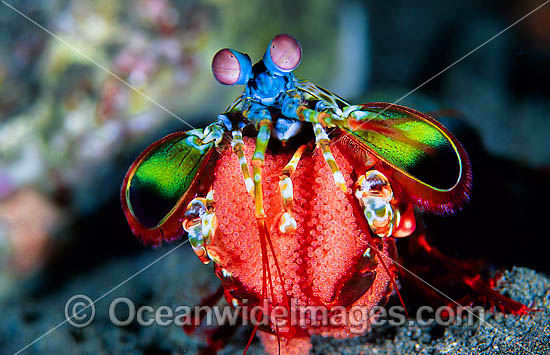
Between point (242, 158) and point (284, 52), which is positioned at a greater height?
point (284, 52)

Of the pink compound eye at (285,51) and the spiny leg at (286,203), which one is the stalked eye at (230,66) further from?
the spiny leg at (286,203)

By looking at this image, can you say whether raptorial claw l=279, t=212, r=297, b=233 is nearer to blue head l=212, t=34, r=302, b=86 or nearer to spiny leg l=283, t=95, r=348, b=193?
spiny leg l=283, t=95, r=348, b=193

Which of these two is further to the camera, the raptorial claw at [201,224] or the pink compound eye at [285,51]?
the raptorial claw at [201,224]

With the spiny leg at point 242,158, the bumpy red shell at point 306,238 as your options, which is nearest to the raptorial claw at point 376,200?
the bumpy red shell at point 306,238

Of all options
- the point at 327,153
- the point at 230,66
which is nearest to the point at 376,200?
the point at 327,153

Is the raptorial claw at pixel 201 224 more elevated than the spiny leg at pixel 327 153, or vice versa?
the spiny leg at pixel 327 153

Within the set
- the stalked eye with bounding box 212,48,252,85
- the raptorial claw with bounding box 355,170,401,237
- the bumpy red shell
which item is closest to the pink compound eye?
the stalked eye with bounding box 212,48,252,85

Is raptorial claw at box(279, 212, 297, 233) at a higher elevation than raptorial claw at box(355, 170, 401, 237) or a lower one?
lower

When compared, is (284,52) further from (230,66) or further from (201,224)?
(201,224)
